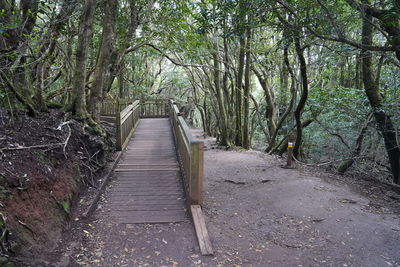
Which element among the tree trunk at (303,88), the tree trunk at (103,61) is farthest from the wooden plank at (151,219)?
the tree trunk at (303,88)

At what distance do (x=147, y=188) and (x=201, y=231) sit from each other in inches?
84.9

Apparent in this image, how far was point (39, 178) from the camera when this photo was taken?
13.4 ft

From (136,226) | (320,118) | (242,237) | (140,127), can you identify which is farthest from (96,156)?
(320,118)

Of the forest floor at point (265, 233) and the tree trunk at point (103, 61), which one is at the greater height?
the tree trunk at point (103, 61)

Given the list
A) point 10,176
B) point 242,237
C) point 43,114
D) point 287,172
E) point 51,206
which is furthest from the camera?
point 287,172

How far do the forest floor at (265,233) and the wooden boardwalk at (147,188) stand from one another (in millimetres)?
221

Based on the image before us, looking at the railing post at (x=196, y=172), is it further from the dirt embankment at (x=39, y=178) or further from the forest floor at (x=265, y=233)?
the dirt embankment at (x=39, y=178)

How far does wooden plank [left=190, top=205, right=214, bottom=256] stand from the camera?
13.2ft

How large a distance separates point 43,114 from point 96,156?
1.53m

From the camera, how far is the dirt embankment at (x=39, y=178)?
3182 millimetres

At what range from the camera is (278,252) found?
4172mm

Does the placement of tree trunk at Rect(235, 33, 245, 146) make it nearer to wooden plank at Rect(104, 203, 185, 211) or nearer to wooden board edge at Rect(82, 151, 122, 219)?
wooden board edge at Rect(82, 151, 122, 219)

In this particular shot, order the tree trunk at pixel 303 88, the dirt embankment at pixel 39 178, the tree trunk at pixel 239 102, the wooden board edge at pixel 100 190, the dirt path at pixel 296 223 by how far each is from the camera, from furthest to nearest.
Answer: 1. the tree trunk at pixel 239 102
2. the tree trunk at pixel 303 88
3. the wooden board edge at pixel 100 190
4. the dirt path at pixel 296 223
5. the dirt embankment at pixel 39 178

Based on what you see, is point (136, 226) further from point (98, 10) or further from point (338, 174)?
point (98, 10)
